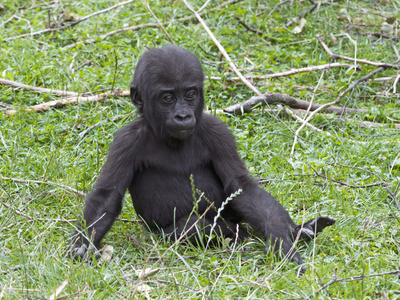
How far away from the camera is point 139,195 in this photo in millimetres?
5027

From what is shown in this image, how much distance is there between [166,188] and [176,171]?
160 millimetres

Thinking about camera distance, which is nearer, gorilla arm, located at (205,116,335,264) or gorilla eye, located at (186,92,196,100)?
gorilla arm, located at (205,116,335,264)

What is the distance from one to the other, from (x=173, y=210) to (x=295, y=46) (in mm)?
4002

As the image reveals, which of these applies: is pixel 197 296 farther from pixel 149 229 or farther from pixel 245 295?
pixel 149 229

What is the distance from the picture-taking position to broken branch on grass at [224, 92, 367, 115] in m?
6.84

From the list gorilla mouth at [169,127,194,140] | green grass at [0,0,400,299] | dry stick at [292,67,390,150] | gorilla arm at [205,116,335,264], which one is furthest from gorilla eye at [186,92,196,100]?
dry stick at [292,67,390,150]

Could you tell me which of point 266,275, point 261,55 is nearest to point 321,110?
point 261,55

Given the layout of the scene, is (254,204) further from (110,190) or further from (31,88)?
(31,88)

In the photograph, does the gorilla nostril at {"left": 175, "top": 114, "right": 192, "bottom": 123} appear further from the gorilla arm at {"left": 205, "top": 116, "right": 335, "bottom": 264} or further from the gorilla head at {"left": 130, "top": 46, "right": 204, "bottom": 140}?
the gorilla arm at {"left": 205, "top": 116, "right": 335, "bottom": 264}

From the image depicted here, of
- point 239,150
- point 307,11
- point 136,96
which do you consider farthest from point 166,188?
point 307,11

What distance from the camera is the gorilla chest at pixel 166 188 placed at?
16.3ft

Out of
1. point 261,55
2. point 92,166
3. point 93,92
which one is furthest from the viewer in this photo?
point 261,55

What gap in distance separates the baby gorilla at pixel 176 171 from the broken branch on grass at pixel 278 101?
172 cm

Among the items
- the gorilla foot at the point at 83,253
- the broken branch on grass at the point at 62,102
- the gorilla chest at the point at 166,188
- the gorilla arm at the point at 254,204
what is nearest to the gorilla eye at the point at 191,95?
the gorilla arm at the point at 254,204
